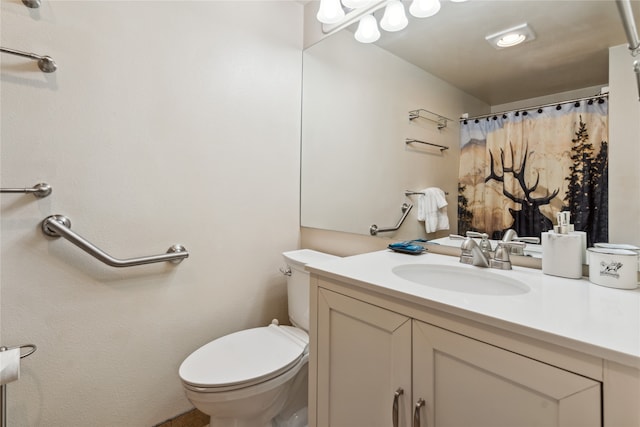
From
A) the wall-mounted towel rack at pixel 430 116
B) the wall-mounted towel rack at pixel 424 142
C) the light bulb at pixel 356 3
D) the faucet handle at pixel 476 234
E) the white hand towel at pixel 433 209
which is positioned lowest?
the faucet handle at pixel 476 234

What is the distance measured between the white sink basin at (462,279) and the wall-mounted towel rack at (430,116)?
600 millimetres

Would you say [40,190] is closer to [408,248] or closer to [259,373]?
[259,373]

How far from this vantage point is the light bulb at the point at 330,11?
4.70ft

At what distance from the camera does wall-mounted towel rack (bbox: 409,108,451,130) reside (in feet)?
3.97

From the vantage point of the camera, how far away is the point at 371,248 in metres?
1.43

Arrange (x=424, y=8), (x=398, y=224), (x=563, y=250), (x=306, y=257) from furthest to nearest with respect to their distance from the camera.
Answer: (x=306, y=257)
(x=398, y=224)
(x=424, y=8)
(x=563, y=250)

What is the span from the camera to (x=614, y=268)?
0.75 m

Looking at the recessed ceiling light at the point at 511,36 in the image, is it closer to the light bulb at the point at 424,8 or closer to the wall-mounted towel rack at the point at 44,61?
the light bulb at the point at 424,8

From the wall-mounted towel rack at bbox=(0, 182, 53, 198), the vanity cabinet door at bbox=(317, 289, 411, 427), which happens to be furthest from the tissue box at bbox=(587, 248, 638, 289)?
the wall-mounted towel rack at bbox=(0, 182, 53, 198)

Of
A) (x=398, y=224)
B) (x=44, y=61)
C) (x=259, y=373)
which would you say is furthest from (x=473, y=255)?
(x=44, y=61)

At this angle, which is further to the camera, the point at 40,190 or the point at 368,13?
the point at 368,13

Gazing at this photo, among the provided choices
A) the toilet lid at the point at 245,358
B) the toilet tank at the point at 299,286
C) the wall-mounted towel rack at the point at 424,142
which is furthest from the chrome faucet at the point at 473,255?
the toilet lid at the point at 245,358

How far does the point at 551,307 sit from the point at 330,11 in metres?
1.52

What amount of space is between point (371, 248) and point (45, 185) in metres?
1.30
